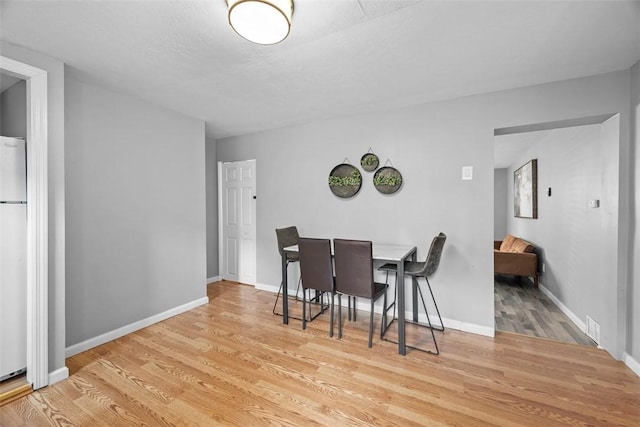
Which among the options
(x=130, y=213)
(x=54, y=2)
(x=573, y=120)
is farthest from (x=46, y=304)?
(x=573, y=120)

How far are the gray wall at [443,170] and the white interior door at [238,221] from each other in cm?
94

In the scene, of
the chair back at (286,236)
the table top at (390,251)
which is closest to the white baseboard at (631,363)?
the table top at (390,251)

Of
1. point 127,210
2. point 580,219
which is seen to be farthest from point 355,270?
point 580,219

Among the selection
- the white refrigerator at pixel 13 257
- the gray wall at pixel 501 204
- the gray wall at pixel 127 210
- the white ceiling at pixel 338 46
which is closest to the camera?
the white ceiling at pixel 338 46

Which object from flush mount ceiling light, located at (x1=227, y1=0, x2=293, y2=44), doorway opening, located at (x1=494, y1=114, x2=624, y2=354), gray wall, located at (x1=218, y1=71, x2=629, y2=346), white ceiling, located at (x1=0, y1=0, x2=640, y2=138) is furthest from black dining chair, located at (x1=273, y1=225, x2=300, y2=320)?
doorway opening, located at (x1=494, y1=114, x2=624, y2=354)

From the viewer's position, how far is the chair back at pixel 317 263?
8.69 feet

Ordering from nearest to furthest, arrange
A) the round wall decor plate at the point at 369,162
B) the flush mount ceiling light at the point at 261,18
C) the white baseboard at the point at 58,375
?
the flush mount ceiling light at the point at 261,18 → the white baseboard at the point at 58,375 → the round wall decor plate at the point at 369,162

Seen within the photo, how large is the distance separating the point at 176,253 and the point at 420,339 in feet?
9.39

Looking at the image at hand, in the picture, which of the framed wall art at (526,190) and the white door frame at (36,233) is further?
the framed wall art at (526,190)

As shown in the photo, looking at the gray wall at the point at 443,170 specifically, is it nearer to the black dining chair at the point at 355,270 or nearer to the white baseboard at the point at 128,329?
the black dining chair at the point at 355,270

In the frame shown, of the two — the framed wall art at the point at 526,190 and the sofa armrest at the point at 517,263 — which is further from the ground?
the framed wall art at the point at 526,190

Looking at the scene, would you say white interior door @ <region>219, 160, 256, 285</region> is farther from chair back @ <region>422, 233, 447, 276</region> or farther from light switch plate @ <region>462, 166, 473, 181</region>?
light switch plate @ <region>462, 166, 473, 181</region>

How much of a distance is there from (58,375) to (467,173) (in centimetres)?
392

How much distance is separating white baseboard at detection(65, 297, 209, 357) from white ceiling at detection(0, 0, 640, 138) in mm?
2347
